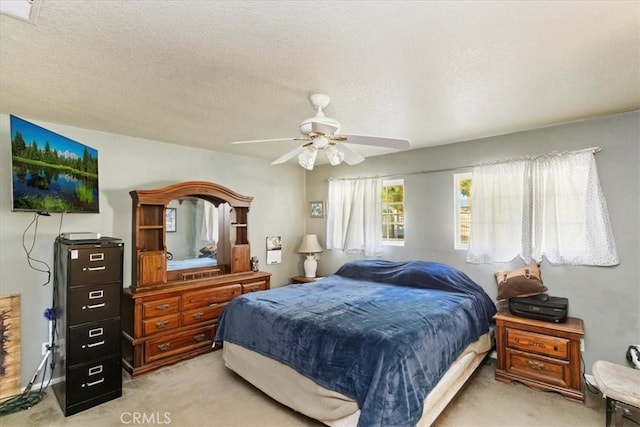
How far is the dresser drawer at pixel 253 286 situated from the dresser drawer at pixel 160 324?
839 millimetres

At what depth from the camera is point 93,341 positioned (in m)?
2.57

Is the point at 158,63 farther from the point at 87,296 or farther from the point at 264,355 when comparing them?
the point at 264,355

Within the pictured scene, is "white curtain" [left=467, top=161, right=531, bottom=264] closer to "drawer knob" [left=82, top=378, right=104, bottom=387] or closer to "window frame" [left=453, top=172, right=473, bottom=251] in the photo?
"window frame" [left=453, top=172, right=473, bottom=251]

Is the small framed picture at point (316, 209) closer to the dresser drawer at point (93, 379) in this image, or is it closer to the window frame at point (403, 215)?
the window frame at point (403, 215)

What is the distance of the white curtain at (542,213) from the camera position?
286 cm

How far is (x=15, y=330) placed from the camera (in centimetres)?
277

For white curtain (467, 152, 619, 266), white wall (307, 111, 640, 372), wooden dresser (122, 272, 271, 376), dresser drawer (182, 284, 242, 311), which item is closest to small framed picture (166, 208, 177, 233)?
wooden dresser (122, 272, 271, 376)

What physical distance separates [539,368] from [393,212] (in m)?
2.34

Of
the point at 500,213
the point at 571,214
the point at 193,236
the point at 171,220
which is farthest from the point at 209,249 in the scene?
the point at 571,214

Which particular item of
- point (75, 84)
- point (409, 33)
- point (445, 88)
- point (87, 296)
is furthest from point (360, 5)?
point (87, 296)

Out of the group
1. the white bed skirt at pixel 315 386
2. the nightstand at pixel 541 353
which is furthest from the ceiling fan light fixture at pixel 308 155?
the nightstand at pixel 541 353

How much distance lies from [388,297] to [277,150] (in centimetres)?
233

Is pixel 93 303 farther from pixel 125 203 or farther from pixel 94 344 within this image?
pixel 125 203

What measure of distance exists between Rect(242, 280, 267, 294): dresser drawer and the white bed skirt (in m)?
0.98
